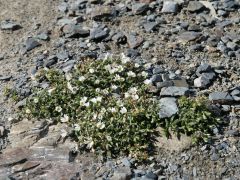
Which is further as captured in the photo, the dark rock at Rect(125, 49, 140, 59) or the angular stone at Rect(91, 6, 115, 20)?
the angular stone at Rect(91, 6, 115, 20)

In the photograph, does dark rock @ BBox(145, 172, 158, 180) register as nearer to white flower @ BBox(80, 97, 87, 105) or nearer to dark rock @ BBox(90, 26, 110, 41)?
white flower @ BBox(80, 97, 87, 105)

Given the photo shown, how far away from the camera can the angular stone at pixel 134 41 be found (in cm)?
966

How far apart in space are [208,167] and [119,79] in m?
2.22

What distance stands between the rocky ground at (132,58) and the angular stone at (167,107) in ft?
0.05

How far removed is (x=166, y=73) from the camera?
348 inches

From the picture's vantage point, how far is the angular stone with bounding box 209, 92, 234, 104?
8.10 metres

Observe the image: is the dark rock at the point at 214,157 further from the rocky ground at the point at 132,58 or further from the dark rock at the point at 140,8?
the dark rock at the point at 140,8

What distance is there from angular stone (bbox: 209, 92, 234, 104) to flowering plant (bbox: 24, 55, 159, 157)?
3.09 feet

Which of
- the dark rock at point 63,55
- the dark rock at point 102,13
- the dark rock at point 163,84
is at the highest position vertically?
the dark rock at point 102,13

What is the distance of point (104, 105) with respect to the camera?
8172 mm

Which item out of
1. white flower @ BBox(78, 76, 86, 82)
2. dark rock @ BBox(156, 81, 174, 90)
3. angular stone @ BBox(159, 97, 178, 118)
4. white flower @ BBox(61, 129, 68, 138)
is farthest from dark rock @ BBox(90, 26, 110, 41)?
white flower @ BBox(61, 129, 68, 138)

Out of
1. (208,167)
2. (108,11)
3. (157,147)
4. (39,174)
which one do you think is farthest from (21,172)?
(108,11)

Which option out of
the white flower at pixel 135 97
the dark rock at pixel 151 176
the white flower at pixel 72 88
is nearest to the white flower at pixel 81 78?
the white flower at pixel 72 88

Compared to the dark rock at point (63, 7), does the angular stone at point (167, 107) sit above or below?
below
